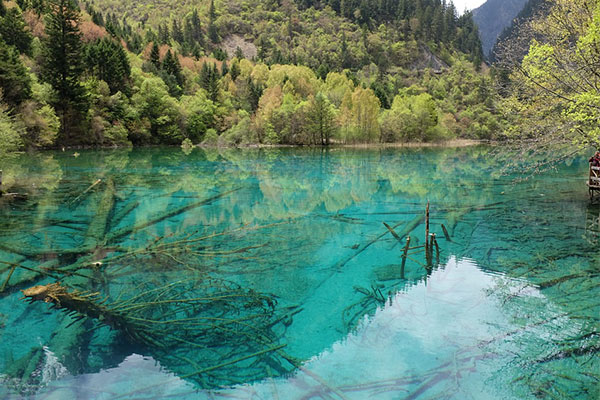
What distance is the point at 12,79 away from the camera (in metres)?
45.3

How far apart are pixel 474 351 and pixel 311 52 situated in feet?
612

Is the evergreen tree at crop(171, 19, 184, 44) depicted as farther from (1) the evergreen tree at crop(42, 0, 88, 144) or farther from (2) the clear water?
(2) the clear water

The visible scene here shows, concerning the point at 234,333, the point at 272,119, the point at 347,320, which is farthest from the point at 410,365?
the point at 272,119

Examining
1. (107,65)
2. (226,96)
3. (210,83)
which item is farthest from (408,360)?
(226,96)

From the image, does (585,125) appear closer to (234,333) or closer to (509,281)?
(509,281)

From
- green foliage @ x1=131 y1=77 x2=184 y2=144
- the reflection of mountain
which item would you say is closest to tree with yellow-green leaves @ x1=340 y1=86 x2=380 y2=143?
green foliage @ x1=131 y1=77 x2=184 y2=144

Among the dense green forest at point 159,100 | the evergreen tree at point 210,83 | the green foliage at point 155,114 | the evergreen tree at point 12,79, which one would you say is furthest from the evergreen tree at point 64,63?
the evergreen tree at point 210,83

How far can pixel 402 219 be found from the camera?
16.7 m

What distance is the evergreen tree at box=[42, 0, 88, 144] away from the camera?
5462cm

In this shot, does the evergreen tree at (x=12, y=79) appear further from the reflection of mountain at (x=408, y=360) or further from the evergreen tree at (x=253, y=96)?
the evergreen tree at (x=253, y=96)

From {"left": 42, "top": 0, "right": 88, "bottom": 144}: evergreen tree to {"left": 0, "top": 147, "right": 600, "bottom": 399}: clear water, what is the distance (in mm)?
41970

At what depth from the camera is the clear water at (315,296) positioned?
20.6 ft

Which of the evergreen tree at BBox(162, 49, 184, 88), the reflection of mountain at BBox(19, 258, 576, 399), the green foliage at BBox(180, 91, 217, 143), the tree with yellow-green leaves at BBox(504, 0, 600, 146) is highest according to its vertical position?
the evergreen tree at BBox(162, 49, 184, 88)

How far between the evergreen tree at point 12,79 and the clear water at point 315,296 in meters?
33.6
